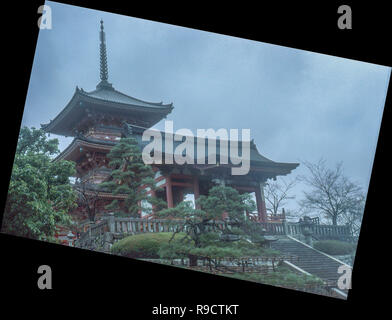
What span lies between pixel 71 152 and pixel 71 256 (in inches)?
305

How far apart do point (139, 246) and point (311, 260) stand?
3.92m

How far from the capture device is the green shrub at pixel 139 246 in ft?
20.9

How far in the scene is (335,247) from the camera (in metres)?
8.77

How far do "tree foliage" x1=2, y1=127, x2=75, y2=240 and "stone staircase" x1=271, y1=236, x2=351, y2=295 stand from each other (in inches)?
174

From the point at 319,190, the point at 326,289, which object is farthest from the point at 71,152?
the point at 326,289

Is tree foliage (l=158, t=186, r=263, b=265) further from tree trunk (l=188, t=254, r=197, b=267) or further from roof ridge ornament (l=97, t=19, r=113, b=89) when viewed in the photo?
roof ridge ornament (l=97, t=19, r=113, b=89)

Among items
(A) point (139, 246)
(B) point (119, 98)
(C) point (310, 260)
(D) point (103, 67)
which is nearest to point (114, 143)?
(B) point (119, 98)

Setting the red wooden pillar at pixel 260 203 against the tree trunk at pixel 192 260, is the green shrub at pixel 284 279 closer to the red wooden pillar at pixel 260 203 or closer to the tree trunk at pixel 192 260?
the tree trunk at pixel 192 260

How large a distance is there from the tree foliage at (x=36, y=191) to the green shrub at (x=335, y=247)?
18.0ft

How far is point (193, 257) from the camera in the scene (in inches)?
251

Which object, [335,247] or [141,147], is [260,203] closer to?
[335,247]

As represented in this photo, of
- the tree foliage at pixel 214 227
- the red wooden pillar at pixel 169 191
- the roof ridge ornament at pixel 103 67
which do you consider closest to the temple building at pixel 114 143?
the red wooden pillar at pixel 169 191

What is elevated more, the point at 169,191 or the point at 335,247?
the point at 169,191

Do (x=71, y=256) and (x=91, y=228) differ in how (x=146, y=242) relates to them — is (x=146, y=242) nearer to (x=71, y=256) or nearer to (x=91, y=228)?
(x=91, y=228)
